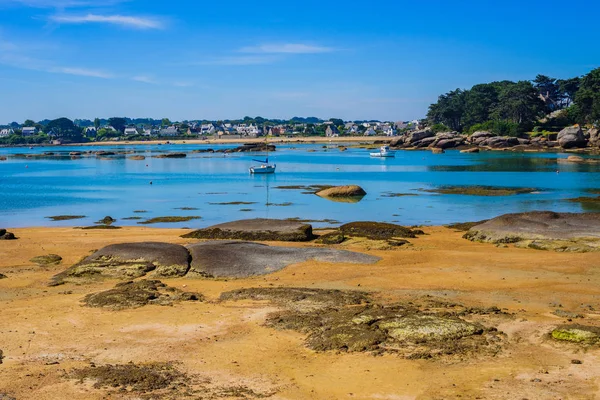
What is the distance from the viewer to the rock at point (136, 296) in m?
18.8

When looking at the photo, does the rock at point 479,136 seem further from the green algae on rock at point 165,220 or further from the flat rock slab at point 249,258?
the flat rock slab at point 249,258

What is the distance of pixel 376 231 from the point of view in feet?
109

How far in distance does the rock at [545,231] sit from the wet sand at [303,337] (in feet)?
4.80

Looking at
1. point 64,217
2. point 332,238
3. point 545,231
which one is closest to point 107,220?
point 64,217

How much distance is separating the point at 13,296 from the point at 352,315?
1107 cm

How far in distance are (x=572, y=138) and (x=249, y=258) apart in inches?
4591

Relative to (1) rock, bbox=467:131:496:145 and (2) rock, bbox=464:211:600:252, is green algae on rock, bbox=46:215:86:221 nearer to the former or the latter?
(2) rock, bbox=464:211:600:252

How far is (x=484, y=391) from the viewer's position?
39.2ft

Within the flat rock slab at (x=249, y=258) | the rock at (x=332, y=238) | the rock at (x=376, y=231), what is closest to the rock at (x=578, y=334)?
the flat rock slab at (x=249, y=258)

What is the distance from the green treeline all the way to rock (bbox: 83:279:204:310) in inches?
4691

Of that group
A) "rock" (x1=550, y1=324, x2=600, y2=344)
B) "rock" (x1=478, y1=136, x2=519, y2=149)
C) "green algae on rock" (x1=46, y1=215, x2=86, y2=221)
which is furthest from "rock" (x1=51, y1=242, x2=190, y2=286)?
"rock" (x1=478, y1=136, x2=519, y2=149)

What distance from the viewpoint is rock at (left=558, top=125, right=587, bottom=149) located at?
125 m

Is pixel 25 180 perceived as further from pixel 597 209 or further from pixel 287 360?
A: pixel 287 360

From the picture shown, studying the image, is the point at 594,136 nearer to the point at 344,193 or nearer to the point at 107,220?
the point at 344,193
